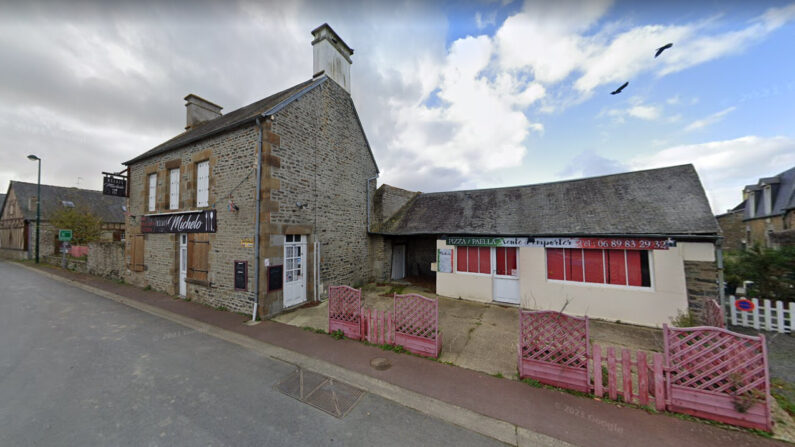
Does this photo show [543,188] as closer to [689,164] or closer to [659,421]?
[689,164]

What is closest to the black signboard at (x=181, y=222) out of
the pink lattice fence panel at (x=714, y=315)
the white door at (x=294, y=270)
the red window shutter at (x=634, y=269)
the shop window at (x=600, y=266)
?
the white door at (x=294, y=270)

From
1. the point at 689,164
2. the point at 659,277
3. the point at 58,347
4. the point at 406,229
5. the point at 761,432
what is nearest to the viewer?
the point at 761,432

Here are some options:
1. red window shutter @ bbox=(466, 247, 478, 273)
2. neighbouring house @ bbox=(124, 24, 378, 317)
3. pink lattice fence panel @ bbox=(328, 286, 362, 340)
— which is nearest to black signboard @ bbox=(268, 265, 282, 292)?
neighbouring house @ bbox=(124, 24, 378, 317)

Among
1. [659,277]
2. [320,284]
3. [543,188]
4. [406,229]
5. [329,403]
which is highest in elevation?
[543,188]

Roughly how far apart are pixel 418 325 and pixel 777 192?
103 feet

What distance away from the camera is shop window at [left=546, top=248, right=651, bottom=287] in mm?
7691

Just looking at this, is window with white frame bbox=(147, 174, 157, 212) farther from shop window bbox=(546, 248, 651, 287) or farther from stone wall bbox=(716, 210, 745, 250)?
stone wall bbox=(716, 210, 745, 250)

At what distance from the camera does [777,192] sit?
63.8 ft

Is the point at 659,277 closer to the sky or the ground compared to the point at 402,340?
closer to the sky

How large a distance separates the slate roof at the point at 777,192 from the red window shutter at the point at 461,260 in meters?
23.0

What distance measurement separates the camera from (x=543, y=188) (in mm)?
10953

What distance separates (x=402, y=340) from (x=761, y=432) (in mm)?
5343

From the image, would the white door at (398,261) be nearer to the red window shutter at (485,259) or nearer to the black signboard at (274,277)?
the red window shutter at (485,259)

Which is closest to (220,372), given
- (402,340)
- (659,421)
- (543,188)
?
(402,340)
